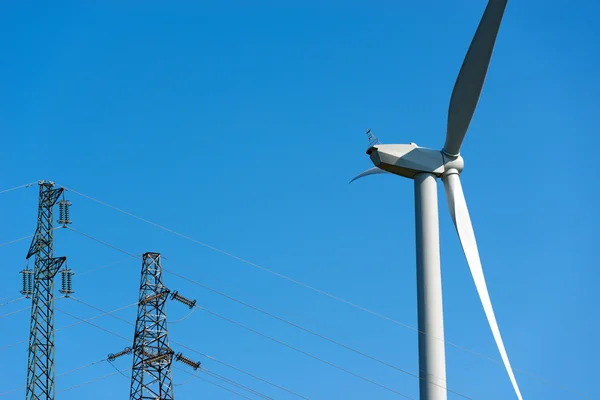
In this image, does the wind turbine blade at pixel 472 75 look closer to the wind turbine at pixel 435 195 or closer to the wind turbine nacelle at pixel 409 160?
the wind turbine at pixel 435 195

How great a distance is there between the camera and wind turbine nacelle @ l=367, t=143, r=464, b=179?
60812mm

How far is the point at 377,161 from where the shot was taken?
6112 centimetres

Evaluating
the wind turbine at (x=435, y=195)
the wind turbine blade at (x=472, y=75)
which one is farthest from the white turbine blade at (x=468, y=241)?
the wind turbine blade at (x=472, y=75)

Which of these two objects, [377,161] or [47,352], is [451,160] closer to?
[377,161]

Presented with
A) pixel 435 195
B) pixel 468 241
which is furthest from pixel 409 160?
pixel 468 241

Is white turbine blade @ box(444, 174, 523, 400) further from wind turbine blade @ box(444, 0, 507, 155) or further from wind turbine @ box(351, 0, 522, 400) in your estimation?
wind turbine blade @ box(444, 0, 507, 155)

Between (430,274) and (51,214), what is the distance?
77.2 ft

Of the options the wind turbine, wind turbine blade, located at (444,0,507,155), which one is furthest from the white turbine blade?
wind turbine blade, located at (444,0,507,155)

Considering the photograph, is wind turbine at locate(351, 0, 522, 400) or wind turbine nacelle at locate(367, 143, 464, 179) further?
wind turbine nacelle at locate(367, 143, 464, 179)

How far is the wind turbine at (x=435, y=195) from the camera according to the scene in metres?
55.8

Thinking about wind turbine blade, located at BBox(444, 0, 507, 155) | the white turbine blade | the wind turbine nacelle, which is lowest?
the white turbine blade

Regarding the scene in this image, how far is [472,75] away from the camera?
58469 mm

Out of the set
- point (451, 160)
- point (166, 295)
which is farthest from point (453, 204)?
point (166, 295)

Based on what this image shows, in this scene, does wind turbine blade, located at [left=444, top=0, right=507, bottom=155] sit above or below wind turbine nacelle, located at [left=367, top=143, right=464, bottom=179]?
above
